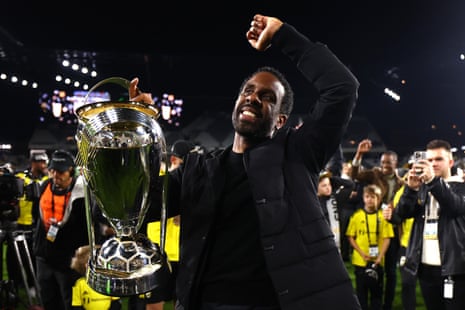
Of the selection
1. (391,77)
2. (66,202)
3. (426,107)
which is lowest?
(66,202)

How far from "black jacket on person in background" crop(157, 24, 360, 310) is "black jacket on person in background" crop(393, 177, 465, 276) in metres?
2.12

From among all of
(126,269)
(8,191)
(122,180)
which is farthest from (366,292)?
(122,180)

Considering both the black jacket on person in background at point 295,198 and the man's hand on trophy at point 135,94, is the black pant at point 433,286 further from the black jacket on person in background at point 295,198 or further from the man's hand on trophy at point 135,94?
the man's hand on trophy at point 135,94

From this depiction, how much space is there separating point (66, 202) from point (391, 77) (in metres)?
16.1

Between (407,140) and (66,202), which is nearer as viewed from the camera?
(66,202)

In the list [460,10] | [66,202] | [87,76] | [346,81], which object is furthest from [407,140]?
[346,81]

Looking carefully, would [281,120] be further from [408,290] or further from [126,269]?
[408,290]

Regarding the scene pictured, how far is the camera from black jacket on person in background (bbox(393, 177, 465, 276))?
3.28 m

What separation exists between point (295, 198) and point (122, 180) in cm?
64

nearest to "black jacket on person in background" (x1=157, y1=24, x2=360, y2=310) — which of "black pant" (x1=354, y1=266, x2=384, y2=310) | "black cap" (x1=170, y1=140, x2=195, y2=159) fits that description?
"black cap" (x1=170, y1=140, x2=195, y2=159)

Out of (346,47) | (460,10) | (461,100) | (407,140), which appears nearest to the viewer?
(460,10)

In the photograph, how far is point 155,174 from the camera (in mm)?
1255

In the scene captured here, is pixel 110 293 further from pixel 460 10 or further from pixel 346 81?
pixel 460 10

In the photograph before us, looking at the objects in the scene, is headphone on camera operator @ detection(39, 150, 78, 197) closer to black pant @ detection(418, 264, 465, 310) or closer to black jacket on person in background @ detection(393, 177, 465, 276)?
black jacket on person in background @ detection(393, 177, 465, 276)
